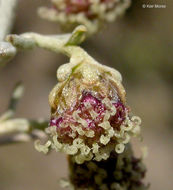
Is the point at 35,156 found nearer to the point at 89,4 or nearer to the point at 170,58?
the point at 170,58

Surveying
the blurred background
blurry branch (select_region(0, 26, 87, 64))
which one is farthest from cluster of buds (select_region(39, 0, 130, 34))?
the blurred background

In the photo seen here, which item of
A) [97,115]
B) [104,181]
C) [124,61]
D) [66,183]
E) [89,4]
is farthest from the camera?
[124,61]

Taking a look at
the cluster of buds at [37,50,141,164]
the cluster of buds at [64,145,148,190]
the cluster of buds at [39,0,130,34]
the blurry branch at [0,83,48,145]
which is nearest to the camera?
the cluster of buds at [37,50,141,164]

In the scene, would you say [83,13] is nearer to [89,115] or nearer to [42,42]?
[42,42]

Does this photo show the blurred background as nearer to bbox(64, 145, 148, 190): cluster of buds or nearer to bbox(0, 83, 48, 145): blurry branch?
bbox(0, 83, 48, 145): blurry branch

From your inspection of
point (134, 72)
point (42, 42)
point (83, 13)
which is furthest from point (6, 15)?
point (134, 72)

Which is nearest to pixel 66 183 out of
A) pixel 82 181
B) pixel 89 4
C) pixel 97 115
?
pixel 82 181
